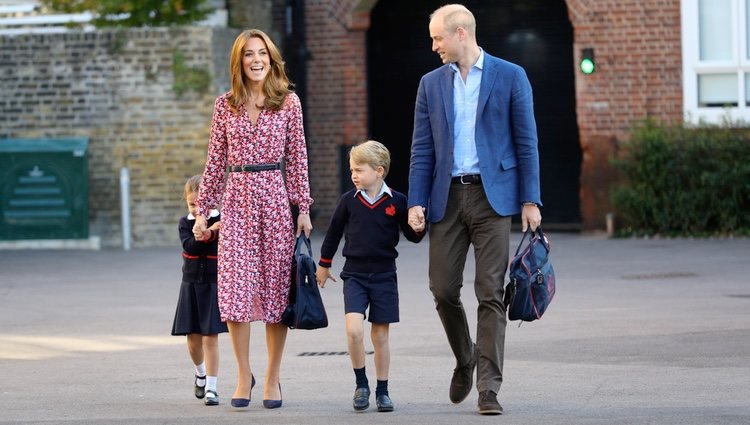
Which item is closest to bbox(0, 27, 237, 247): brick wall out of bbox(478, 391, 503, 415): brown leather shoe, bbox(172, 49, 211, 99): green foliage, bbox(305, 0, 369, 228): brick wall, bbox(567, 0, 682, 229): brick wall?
bbox(172, 49, 211, 99): green foliage

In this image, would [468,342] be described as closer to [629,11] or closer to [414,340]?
[414,340]

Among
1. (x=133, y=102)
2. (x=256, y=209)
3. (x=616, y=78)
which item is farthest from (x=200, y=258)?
(x=616, y=78)

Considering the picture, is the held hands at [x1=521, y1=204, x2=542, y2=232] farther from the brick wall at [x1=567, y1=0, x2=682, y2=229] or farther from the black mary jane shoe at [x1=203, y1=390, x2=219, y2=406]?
the brick wall at [x1=567, y1=0, x2=682, y2=229]

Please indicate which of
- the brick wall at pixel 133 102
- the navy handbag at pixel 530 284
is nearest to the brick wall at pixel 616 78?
the brick wall at pixel 133 102

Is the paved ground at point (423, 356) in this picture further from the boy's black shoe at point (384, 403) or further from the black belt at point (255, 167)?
the black belt at point (255, 167)

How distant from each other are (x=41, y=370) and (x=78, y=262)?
8470mm

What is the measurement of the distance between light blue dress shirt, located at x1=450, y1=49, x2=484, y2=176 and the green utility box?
12.6 metres

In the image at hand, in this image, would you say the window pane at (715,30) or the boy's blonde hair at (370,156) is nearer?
the boy's blonde hair at (370,156)

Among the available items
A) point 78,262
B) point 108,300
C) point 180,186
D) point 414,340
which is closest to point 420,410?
point 414,340

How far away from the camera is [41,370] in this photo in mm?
9617

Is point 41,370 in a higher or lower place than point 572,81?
lower

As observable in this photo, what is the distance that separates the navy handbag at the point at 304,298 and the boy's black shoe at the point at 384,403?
1.49 feet

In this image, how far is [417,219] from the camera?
7.52m

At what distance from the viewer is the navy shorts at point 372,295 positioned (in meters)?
7.68
